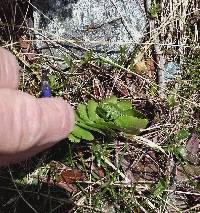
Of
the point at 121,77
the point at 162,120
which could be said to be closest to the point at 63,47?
the point at 121,77

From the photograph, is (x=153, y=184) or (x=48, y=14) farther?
(x=48, y=14)

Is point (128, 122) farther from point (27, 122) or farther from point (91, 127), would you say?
point (27, 122)

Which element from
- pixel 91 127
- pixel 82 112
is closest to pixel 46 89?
pixel 82 112

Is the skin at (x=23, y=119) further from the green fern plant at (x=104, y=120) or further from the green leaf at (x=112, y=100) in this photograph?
the green leaf at (x=112, y=100)

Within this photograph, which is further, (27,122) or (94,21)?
(94,21)

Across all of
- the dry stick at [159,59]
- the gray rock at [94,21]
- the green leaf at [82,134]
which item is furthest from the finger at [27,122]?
the dry stick at [159,59]

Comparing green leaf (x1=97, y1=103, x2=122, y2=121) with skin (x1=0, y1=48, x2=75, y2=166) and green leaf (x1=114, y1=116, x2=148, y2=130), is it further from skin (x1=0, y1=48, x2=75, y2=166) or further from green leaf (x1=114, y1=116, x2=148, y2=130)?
skin (x1=0, y1=48, x2=75, y2=166)

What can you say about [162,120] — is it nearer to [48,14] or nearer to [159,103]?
[159,103]
